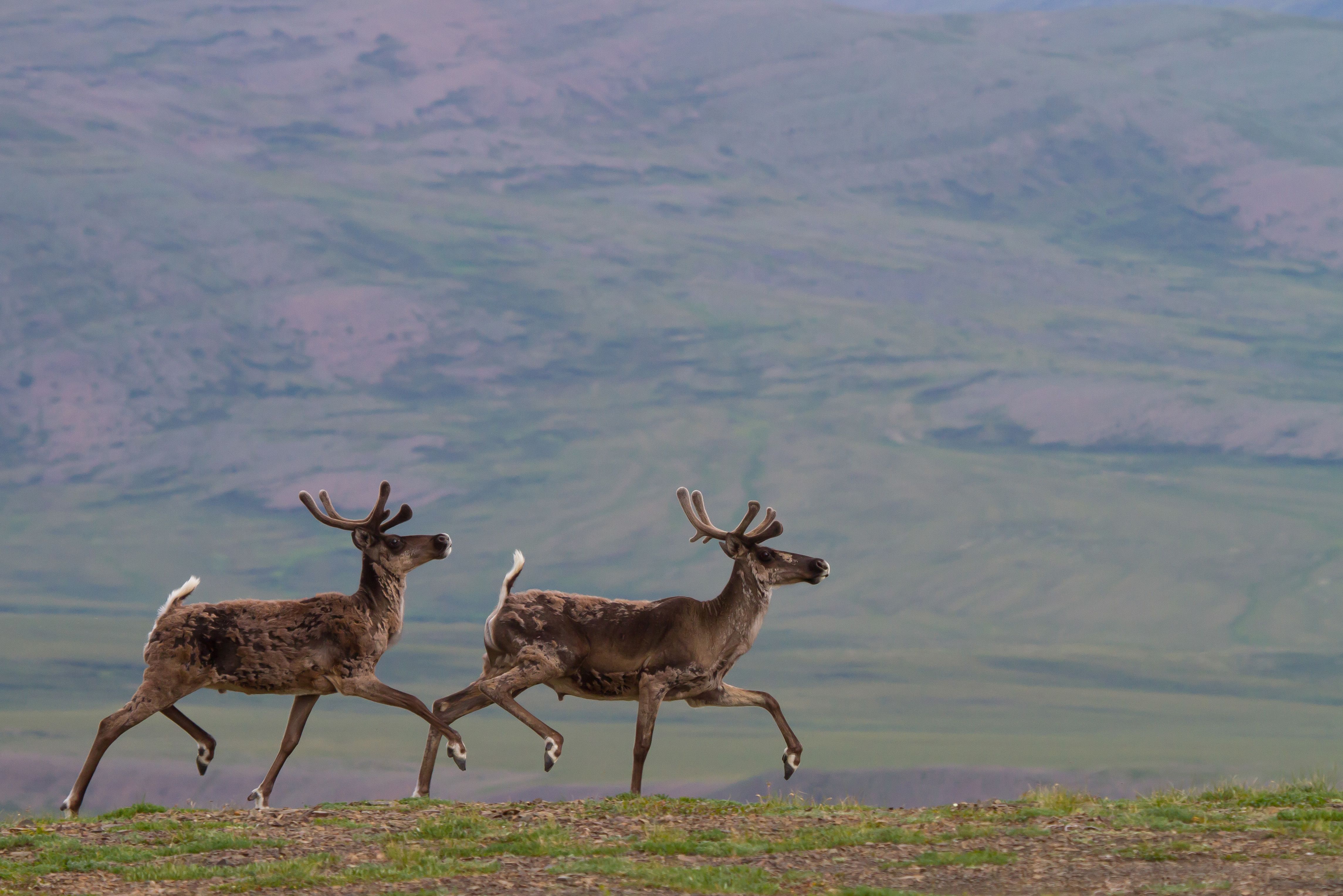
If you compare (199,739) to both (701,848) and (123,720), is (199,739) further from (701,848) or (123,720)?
(701,848)

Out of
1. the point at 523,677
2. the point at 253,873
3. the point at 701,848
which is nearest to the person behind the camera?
the point at 253,873

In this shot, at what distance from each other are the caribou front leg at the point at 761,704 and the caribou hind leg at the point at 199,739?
573cm

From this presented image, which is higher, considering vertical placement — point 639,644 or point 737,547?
point 737,547

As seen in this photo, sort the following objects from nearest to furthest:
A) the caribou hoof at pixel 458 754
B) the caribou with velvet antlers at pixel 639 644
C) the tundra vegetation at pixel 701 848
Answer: the tundra vegetation at pixel 701 848
the caribou hoof at pixel 458 754
the caribou with velvet antlers at pixel 639 644

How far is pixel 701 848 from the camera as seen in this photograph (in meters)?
14.4

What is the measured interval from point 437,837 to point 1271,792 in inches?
348

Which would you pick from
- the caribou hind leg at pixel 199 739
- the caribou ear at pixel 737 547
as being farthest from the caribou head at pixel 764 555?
the caribou hind leg at pixel 199 739

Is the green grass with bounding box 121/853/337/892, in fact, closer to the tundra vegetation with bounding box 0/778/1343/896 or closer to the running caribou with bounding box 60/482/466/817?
the tundra vegetation with bounding box 0/778/1343/896

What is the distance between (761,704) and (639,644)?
5.72 feet

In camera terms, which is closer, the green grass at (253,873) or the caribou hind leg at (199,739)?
the green grass at (253,873)

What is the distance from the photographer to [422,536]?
19.7 m

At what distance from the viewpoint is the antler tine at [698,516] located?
1989cm

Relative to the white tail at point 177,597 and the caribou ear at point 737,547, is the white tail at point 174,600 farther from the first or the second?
the caribou ear at point 737,547

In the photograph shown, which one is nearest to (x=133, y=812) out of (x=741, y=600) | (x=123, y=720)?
(x=123, y=720)
